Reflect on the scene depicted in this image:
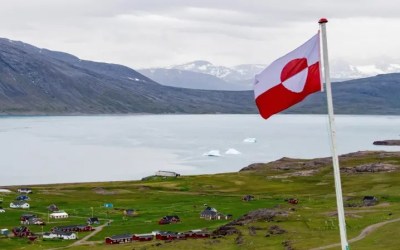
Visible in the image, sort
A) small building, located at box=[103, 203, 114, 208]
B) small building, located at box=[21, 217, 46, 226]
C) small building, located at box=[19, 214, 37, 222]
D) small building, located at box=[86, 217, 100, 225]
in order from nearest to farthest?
small building, located at box=[86, 217, 100, 225] < small building, located at box=[21, 217, 46, 226] < small building, located at box=[19, 214, 37, 222] < small building, located at box=[103, 203, 114, 208]

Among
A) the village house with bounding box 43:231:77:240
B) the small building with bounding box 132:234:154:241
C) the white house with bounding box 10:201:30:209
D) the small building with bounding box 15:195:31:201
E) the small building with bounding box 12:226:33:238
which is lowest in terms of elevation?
the small building with bounding box 132:234:154:241

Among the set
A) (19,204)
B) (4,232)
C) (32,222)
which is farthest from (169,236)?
(19,204)

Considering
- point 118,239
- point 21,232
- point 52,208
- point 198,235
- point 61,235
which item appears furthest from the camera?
point 52,208

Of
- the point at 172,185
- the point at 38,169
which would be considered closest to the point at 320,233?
the point at 172,185

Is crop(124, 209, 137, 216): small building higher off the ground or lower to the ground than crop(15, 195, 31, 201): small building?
lower

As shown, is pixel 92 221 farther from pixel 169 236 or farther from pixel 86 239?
pixel 169 236

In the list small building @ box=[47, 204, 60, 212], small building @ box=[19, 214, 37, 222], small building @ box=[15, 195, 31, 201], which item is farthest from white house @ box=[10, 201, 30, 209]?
small building @ box=[19, 214, 37, 222]

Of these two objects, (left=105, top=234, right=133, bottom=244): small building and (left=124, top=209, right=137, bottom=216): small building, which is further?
(left=124, top=209, right=137, bottom=216): small building

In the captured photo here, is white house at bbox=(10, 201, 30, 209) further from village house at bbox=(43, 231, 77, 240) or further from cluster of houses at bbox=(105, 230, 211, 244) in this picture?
cluster of houses at bbox=(105, 230, 211, 244)
